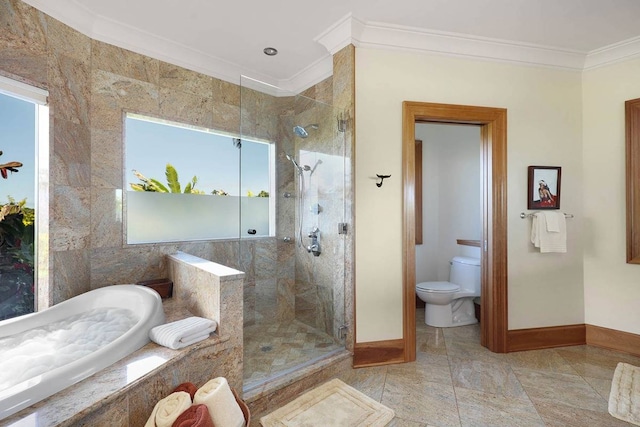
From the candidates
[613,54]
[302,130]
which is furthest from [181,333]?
[613,54]

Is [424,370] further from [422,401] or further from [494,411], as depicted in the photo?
[494,411]

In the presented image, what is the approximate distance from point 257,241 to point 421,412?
1.58 meters

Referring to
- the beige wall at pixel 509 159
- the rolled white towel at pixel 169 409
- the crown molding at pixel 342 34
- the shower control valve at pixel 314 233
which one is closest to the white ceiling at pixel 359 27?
the crown molding at pixel 342 34

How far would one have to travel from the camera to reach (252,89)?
2.16 m

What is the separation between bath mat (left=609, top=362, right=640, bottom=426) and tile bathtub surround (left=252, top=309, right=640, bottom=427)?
40 millimetres

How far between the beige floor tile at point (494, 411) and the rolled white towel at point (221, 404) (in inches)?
50.2

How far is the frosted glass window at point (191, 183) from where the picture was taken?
7.61 ft

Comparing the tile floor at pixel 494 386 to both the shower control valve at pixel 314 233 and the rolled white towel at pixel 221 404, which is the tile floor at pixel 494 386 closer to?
the rolled white towel at pixel 221 404

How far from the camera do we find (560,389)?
200 centimetres

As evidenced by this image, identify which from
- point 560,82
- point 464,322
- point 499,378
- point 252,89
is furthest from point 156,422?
point 560,82

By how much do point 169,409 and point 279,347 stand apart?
1.16 metres

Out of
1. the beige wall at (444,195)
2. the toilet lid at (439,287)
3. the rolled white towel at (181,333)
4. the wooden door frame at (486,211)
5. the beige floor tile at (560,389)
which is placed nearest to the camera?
the rolled white towel at (181,333)

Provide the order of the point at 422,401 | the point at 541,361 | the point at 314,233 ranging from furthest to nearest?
1. the point at 314,233
2. the point at 541,361
3. the point at 422,401

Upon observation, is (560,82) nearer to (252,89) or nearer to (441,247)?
(441,247)
